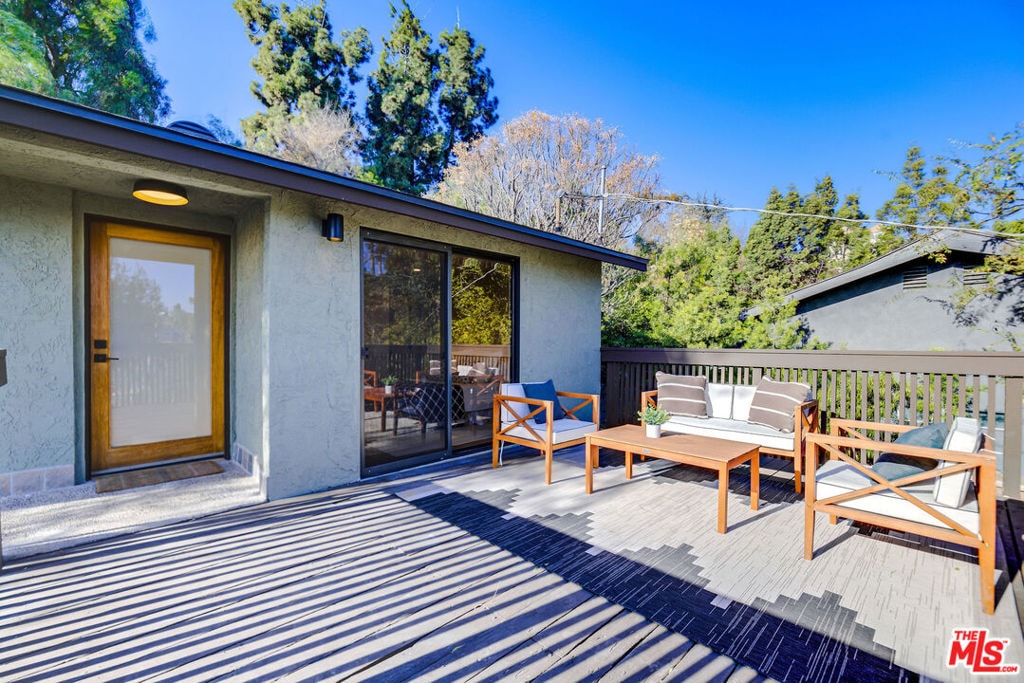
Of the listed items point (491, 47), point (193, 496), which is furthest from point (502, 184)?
point (193, 496)

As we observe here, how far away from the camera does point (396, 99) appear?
15898 mm

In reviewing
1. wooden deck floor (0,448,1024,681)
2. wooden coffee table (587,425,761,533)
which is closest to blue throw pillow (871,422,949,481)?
wooden deck floor (0,448,1024,681)

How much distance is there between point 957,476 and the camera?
2.31 metres

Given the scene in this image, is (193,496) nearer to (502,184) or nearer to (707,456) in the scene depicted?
(707,456)

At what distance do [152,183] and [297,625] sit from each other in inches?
126

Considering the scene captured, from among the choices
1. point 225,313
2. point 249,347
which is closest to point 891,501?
point 249,347

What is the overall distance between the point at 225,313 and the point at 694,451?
4470 millimetres

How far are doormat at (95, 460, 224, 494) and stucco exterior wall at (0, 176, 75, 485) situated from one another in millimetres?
279

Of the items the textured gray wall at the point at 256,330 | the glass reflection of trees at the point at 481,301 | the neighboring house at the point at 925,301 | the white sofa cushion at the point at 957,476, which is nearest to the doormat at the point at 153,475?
the textured gray wall at the point at 256,330

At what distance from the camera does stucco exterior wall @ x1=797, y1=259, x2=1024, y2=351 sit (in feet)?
24.4

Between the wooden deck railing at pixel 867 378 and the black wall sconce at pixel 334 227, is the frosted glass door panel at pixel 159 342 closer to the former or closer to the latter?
the black wall sconce at pixel 334 227

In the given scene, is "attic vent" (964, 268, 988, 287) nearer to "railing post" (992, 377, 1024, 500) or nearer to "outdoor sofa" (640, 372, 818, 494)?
"railing post" (992, 377, 1024, 500)

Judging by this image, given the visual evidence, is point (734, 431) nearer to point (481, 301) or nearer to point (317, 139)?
point (481, 301)

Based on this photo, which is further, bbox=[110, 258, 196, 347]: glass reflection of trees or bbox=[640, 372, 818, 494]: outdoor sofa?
bbox=[110, 258, 196, 347]: glass reflection of trees
